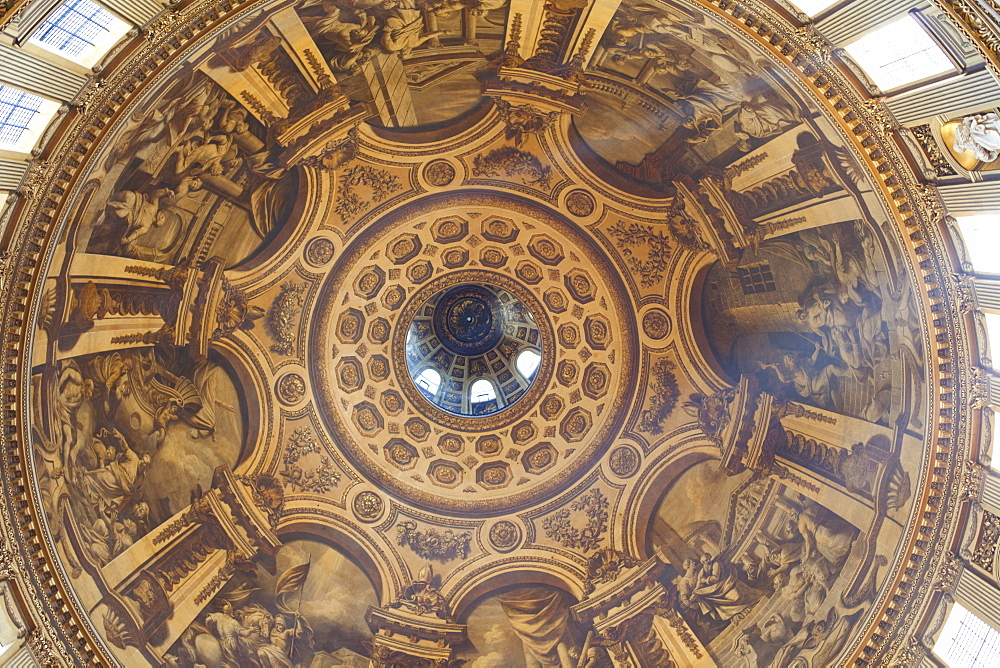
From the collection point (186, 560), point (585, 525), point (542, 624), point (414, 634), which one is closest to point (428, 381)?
point (585, 525)

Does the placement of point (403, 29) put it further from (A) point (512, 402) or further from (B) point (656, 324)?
(A) point (512, 402)

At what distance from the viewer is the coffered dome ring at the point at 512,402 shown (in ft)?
66.6

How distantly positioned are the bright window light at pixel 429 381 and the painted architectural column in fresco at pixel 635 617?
23.6 feet

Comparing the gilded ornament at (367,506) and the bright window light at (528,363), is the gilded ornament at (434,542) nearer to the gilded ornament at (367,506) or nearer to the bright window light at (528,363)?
the gilded ornament at (367,506)

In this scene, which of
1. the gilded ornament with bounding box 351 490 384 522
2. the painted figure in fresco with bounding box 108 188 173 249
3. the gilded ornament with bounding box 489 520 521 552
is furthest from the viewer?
the gilded ornament with bounding box 489 520 521 552

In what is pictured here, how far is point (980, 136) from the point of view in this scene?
10.1m

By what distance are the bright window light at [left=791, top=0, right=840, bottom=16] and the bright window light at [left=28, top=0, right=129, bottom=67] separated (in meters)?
10.1

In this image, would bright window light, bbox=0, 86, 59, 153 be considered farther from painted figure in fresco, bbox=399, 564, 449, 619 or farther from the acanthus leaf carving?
painted figure in fresco, bbox=399, 564, 449, 619

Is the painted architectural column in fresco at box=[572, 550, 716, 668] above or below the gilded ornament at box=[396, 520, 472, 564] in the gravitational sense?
below

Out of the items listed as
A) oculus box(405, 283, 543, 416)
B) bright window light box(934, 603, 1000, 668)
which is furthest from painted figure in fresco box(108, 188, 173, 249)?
bright window light box(934, 603, 1000, 668)

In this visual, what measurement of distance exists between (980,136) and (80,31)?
12704mm

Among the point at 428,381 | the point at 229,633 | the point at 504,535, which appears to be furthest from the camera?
the point at 428,381

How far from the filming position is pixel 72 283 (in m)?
13.6

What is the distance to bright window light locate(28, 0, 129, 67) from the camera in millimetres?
→ 10305
